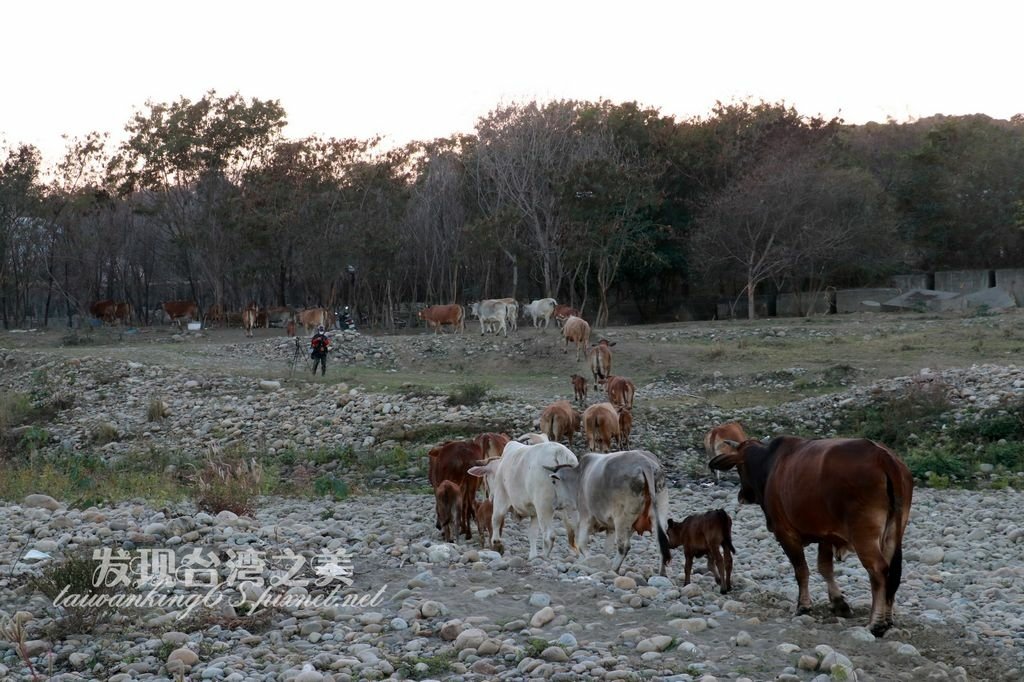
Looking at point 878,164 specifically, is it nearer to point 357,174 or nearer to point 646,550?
point 357,174

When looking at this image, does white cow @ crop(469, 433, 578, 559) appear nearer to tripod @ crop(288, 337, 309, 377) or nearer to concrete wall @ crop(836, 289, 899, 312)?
tripod @ crop(288, 337, 309, 377)

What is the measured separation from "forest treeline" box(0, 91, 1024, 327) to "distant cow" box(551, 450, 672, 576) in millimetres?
35807

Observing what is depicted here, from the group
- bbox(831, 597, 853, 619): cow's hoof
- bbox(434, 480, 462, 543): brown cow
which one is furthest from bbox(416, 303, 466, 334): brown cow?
bbox(831, 597, 853, 619): cow's hoof

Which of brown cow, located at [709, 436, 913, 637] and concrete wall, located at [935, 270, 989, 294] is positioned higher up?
concrete wall, located at [935, 270, 989, 294]

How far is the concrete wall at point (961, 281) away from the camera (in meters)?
50.2

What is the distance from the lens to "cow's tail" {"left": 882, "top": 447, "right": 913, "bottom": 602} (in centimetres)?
812

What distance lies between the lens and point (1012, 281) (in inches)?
1927

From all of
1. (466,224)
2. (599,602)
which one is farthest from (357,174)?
(599,602)

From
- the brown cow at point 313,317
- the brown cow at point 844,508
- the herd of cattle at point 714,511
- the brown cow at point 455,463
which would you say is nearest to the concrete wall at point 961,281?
the brown cow at point 313,317

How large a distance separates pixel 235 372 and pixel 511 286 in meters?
26.0

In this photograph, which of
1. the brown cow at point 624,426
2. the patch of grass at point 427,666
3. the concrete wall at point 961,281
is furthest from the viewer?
the concrete wall at point 961,281

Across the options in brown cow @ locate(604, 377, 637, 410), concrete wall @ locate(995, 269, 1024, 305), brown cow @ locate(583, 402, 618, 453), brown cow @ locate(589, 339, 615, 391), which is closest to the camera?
brown cow @ locate(583, 402, 618, 453)

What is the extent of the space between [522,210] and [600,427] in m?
29.5

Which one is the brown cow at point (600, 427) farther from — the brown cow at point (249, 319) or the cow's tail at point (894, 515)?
the brown cow at point (249, 319)
